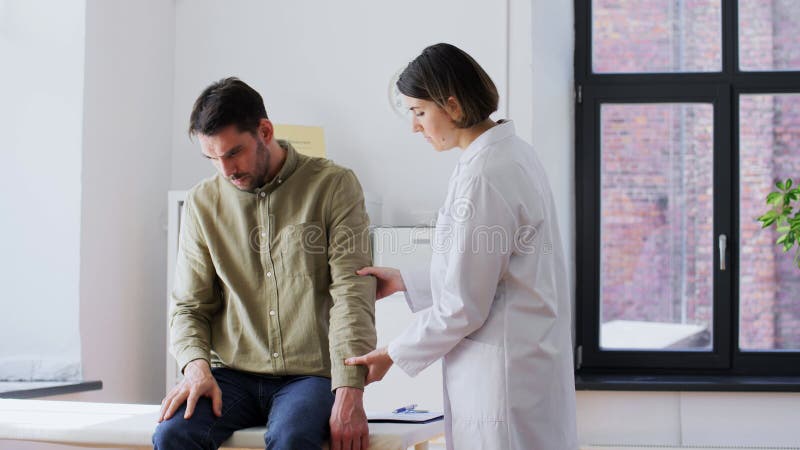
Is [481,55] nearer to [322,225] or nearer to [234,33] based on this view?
[234,33]

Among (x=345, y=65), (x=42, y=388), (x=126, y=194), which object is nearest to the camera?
(x=42, y=388)

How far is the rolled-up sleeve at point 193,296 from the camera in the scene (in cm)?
213

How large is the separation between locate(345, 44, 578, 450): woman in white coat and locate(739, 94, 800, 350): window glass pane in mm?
2942

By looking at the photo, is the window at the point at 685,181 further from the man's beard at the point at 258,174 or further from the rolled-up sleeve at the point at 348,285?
the man's beard at the point at 258,174

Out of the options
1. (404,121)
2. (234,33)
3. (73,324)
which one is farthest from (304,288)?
(234,33)

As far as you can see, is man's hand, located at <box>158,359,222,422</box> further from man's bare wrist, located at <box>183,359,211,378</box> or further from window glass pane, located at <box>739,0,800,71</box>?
window glass pane, located at <box>739,0,800,71</box>

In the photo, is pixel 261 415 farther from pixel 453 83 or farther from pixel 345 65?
pixel 345 65

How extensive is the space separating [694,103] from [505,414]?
3.18m

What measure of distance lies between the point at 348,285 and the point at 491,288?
1.35ft

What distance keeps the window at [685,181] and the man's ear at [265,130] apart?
2704 millimetres

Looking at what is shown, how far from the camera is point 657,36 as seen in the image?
15.2 ft

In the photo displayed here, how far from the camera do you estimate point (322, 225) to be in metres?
2.18

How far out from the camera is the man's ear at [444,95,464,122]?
A: 74.5 inches

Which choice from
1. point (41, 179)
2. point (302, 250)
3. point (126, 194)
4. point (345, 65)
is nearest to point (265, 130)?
point (302, 250)
